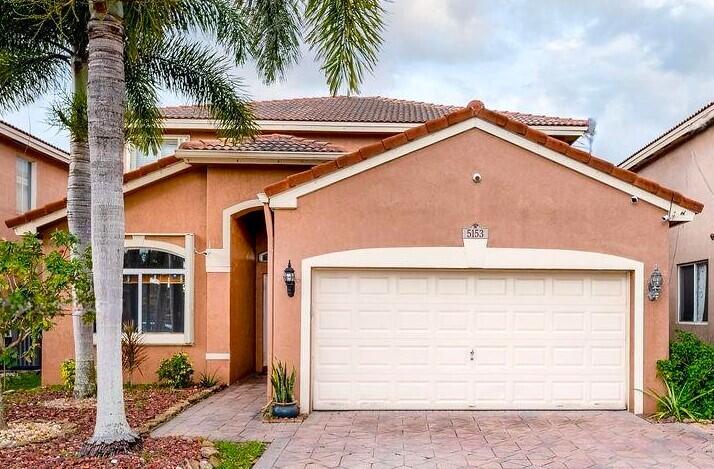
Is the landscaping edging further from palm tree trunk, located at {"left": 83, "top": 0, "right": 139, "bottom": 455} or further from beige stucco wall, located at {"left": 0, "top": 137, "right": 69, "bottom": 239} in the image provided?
beige stucco wall, located at {"left": 0, "top": 137, "right": 69, "bottom": 239}

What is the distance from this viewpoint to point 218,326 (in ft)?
43.7

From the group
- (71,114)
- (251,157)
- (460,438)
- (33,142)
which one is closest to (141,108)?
(71,114)

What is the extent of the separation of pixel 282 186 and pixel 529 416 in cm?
589

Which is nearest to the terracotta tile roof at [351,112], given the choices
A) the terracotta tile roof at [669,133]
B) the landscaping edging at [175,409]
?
the terracotta tile roof at [669,133]

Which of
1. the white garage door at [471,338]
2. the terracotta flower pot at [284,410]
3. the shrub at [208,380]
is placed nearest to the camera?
A: the terracotta flower pot at [284,410]

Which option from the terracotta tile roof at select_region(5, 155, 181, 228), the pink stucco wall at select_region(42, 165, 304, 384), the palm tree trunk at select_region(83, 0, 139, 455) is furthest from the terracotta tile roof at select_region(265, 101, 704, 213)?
the terracotta tile roof at select_region(5, 155, 181, 228)

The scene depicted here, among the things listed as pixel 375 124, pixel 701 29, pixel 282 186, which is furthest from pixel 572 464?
pixel 701 29

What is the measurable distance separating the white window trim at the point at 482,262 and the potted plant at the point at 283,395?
0.41 m

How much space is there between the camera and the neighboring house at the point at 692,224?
44.3 ft

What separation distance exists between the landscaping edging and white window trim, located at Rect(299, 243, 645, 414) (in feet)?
7.90

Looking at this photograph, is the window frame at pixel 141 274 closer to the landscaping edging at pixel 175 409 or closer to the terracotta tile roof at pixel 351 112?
the landscaping edging at pixel 175 409

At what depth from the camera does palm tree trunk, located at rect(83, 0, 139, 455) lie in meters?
7.46

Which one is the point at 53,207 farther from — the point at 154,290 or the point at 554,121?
the point at 554,121

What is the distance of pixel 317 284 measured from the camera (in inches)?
412
